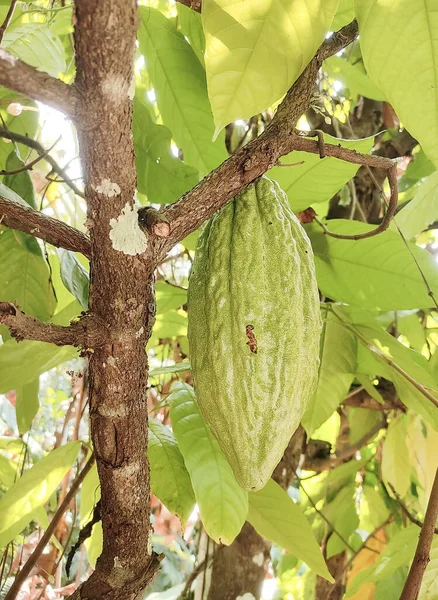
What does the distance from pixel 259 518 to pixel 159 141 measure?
1.95ft

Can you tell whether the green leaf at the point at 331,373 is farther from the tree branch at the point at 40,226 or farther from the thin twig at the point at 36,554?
the tree branch at the point at 40,226

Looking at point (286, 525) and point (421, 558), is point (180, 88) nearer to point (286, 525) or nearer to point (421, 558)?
point (286, 525)

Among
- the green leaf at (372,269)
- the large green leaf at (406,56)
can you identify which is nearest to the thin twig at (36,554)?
the green leaf at (372,269)

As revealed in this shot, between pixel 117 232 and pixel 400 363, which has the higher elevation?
pixel 117 232

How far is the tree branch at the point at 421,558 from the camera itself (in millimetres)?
903

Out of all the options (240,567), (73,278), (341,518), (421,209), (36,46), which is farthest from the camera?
(341,518)

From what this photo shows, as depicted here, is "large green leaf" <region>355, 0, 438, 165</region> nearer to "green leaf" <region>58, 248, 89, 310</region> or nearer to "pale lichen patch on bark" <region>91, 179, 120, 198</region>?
"pale lichen patch on bark" <region>91, 179, 120, 198</region>

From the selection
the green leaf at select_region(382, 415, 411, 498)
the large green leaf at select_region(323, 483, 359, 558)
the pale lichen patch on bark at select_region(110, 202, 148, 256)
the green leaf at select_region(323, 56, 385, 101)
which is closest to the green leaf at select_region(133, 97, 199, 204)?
the pale lichen patch on bark at select_region(110, 202, 148, 256)

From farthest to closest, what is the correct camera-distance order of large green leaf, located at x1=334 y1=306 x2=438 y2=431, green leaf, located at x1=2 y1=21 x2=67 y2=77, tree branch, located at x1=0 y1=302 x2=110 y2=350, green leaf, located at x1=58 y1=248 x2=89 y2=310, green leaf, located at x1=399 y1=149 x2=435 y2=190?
green leaf, located at x1=399 y1=149 x2=435 y2=190
large green leaf, located at x1=334 y1=306 x2=438 y2=431
green leaf, located at x1=2 y1=21 x2=67 y2=77
green leaf, located at x1=58 y1=248 x2=89 y2=310
tree branch, located at x1=0 y1=302 x2=110 y2=350

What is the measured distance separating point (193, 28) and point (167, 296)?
48cm

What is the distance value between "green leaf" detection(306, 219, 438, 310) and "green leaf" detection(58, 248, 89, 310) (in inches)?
16.7

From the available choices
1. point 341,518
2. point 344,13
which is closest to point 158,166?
point 344,13

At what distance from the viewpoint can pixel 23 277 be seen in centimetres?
94

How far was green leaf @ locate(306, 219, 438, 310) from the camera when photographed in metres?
0.93
